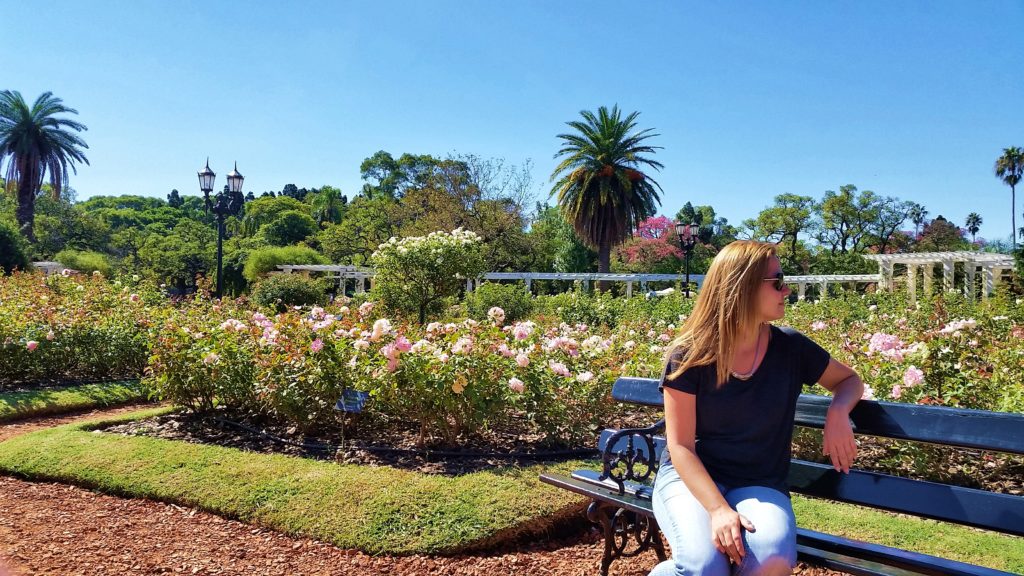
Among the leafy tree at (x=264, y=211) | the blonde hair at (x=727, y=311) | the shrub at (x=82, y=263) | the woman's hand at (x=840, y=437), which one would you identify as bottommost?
the woman's hand at (x=840, y=437)

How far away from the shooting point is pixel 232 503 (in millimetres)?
3574

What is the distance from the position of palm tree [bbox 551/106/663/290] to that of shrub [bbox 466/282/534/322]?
13.4 meters

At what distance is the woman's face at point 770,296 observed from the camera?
79.8 inches

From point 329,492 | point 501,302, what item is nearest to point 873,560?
point 329,492

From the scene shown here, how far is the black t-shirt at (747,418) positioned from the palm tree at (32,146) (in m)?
37.7

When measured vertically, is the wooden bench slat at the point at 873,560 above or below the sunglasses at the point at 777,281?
below

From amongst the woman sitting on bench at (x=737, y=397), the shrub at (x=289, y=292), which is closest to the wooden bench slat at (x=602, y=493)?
the woman sitting on bench at (x=737, y=397)

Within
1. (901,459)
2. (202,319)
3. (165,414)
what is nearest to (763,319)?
(901,459)

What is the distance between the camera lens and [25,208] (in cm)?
3266

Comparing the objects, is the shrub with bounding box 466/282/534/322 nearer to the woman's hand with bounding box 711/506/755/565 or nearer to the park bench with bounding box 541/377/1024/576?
the park bench with bounding box 541/377/1024/576

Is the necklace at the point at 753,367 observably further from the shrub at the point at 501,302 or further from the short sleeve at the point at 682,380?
the shrub at the point at 501,302

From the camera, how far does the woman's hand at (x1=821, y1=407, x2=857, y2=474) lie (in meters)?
2.02

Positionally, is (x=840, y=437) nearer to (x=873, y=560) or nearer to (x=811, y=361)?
(x=811, y=361)

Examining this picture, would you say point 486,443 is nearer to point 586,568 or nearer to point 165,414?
point 586,568
